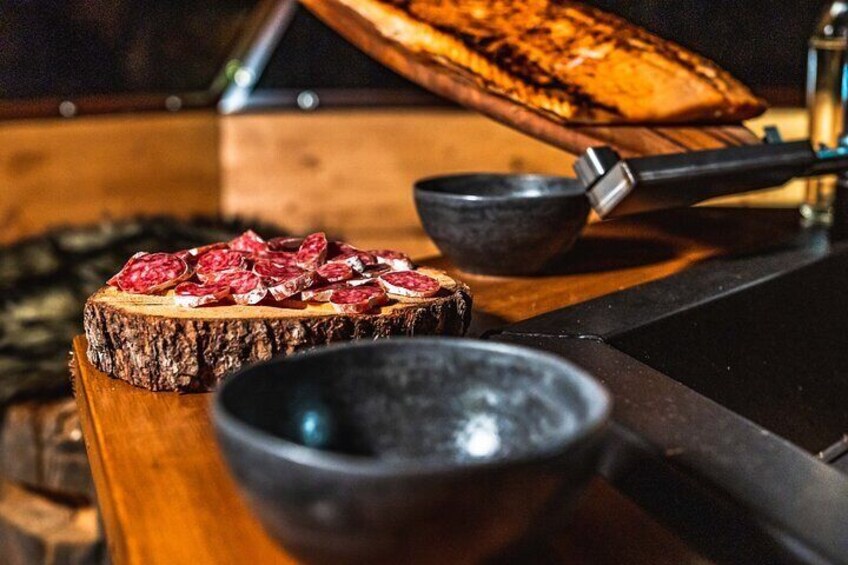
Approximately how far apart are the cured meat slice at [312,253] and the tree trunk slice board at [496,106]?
0.56 metres

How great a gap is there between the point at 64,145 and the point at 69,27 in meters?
0.50

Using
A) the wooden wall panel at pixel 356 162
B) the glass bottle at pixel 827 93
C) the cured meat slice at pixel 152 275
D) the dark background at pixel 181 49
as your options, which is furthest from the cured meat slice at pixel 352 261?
the wooden wall panel at pixel 356 162

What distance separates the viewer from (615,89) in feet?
6.69

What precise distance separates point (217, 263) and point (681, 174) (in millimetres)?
776

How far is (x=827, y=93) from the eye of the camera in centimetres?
233

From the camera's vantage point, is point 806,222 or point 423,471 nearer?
point 423,471

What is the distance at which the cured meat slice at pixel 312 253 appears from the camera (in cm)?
144

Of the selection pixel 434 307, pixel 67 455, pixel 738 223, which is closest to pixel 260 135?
pixel 67 455

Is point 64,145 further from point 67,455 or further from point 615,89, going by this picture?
point 615,89

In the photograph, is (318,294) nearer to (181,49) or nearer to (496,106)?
(496,106)

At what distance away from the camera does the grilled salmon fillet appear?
193cm

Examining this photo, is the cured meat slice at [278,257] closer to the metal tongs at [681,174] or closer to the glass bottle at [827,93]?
the metal tongs at [681,174]

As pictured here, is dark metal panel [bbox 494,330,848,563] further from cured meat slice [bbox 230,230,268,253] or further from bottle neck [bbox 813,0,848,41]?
bottle neck [bbox 813,0,848,41]

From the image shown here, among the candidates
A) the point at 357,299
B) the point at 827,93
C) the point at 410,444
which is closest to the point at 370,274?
the point at 357,299
